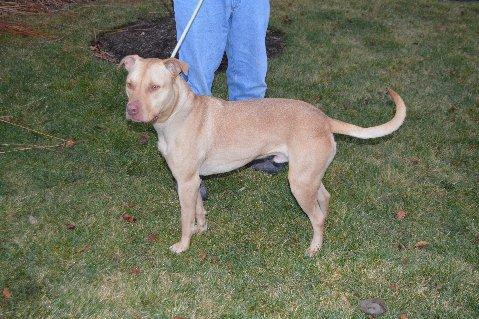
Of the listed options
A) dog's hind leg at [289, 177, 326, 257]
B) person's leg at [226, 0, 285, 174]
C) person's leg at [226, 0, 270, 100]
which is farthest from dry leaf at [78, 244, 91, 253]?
person's leg at [226, 0, 270, 100]

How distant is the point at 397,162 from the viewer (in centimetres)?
534

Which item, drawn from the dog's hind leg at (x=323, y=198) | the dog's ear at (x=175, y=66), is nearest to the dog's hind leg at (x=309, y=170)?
the dog's hind leg at (x=323, y=198)

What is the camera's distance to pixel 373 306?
3.50 meters

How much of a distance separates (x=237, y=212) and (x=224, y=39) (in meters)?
1.57

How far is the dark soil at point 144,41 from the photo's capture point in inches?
286

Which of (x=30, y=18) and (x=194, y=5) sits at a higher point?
(x=194, y=5)

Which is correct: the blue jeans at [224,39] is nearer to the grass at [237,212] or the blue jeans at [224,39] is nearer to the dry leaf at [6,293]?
the grass at [237,212]

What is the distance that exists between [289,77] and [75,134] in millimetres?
3119

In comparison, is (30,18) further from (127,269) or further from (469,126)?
(469,126)

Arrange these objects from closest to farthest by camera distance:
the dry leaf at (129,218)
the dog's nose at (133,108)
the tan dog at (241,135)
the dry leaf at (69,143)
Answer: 1. the dog's nose at (133,108)
2. the tan dog at (241,135)
3. the dry leaf at (129,218)
4. the dry leaf at (69,143)

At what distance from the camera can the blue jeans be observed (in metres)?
4.16

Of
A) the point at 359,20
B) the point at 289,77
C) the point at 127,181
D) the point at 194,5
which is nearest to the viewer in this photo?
the point at 194,5

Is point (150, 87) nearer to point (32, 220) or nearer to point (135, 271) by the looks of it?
point (135, 271)

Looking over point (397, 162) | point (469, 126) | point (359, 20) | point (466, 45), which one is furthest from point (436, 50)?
point (397, 162)
